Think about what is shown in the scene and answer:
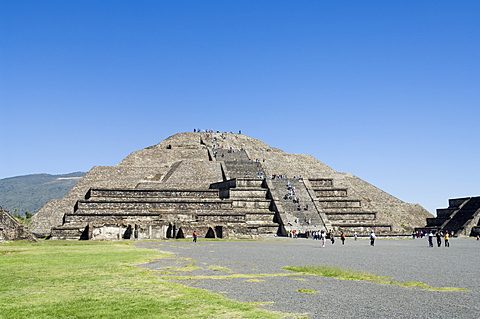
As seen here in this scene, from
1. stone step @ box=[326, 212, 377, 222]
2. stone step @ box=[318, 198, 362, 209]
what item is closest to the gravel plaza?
stone step @ box=[326, 212, 377, 222]

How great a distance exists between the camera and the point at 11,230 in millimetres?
24594

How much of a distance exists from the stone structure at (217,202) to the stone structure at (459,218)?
190 centimetres

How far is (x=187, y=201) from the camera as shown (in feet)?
115

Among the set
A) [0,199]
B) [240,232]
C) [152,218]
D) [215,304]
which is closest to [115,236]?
[152,218]

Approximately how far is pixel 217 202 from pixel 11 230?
A: 47.9ft

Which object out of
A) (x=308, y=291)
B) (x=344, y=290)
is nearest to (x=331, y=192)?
(x=344, y=290)

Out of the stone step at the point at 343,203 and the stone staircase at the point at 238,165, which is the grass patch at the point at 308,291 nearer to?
the stone step at the point at 343,203

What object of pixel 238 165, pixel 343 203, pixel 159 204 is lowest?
pixel 159 204

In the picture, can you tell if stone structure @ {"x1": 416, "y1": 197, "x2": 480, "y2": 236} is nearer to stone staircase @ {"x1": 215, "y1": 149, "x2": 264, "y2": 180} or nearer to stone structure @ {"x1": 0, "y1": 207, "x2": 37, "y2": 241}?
stone staircase @ {"x1": 215, "y1": 149, "x2": 264, "y2": 180}

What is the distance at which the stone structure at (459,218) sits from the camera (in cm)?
3859

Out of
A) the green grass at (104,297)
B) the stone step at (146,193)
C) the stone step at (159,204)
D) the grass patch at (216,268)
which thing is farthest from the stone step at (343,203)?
the green grass at (104,297)

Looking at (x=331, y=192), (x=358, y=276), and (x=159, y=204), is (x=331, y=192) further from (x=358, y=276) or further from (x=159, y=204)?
(x=358, y=276)

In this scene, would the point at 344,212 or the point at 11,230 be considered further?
the point at 344,212

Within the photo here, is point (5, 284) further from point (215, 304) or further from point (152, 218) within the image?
point (152, 218)
